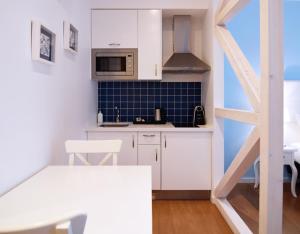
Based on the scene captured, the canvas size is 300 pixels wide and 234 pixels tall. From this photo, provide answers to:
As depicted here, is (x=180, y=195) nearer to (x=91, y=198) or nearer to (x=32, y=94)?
(x=32, y=94)

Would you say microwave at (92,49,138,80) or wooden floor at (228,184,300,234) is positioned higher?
microwave at (92,49,138,80)

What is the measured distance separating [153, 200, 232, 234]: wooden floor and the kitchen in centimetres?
5

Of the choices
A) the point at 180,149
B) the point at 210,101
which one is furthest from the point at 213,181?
the point at 210,101

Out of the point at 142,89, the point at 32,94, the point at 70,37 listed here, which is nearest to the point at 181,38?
the point at 142,89

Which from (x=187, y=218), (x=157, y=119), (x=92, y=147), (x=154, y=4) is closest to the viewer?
(x=92, y=147)

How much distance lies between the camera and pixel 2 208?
4.24 ft

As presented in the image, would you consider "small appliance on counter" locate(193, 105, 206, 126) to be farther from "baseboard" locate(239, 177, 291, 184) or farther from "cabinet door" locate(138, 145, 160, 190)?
"baseboard" locate(239, 177, 291, 184)

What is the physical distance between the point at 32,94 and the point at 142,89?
247cm

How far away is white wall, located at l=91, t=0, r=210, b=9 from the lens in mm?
3834

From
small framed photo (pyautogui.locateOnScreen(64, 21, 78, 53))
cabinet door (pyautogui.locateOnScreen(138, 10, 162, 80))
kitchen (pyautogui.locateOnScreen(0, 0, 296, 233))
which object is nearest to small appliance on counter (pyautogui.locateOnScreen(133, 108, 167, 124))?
kitchen (pyautogui.locateOnScreen(0, 0, 296, 233))

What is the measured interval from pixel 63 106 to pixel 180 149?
156 cm

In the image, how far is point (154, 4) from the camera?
3.85 m

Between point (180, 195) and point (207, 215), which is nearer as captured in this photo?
point (207, 215)

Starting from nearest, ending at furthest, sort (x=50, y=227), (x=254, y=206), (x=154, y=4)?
(x=50, y=227) < (x=254, y=206) < (x=154, y=4)
